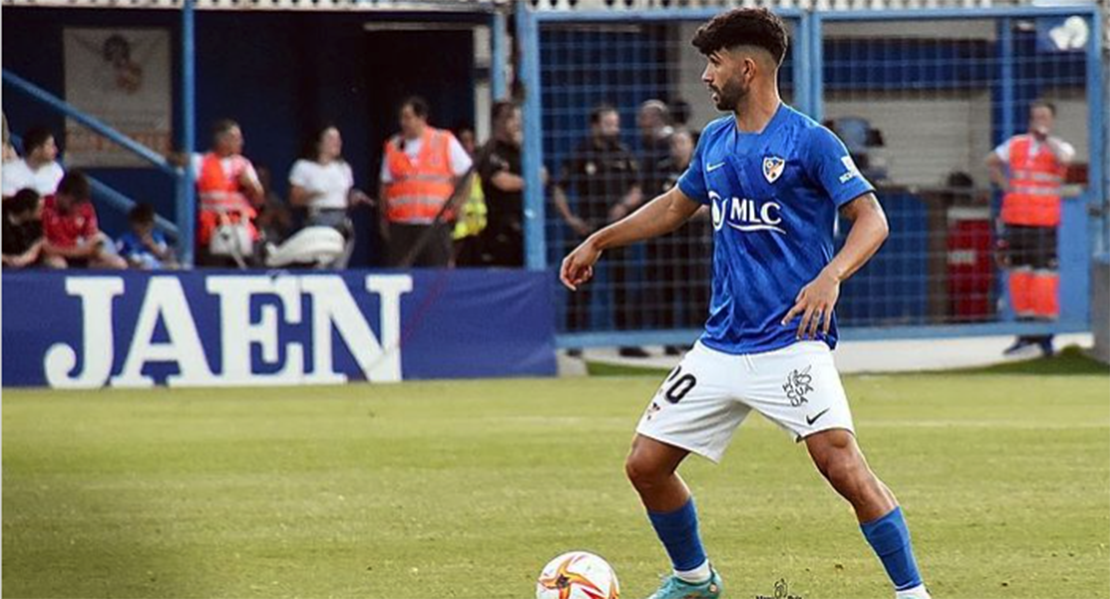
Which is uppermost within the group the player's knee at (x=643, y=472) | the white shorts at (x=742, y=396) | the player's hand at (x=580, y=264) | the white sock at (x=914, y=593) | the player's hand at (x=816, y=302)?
the player's hand at (x=580, y=264)

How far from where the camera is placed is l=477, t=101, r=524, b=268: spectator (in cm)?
2088

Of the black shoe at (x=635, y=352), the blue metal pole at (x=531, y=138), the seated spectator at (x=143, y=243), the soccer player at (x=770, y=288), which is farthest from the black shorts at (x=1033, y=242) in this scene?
the soccer player at (x=770, y=288)

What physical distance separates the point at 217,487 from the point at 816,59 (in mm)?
9996

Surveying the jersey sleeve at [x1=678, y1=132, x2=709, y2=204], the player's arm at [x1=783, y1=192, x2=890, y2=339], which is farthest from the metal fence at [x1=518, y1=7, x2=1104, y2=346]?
the player's arm at [x1=783, y1=192, x2=890, y2=339]

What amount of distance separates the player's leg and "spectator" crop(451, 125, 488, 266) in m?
14.1

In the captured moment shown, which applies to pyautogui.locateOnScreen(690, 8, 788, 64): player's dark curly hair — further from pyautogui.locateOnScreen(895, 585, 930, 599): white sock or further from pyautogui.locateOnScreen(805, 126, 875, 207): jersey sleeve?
pyautogui.locateOnScreen(895, 585, 930, 599): white sock

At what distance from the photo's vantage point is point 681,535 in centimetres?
797

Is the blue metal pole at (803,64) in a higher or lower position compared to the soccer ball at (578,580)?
higher

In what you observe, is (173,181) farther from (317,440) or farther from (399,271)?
(317,440)

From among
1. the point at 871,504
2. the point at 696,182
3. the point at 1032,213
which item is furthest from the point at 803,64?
the point at 871,504

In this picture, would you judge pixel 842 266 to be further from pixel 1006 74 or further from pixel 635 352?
pixel 635 352

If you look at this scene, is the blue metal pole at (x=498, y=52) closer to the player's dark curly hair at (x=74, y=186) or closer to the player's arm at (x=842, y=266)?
the player's dark curly hair at (x=74, y=186)

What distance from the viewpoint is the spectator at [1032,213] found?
69.6ft

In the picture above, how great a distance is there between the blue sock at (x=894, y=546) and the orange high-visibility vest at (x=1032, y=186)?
14215 millimetres
